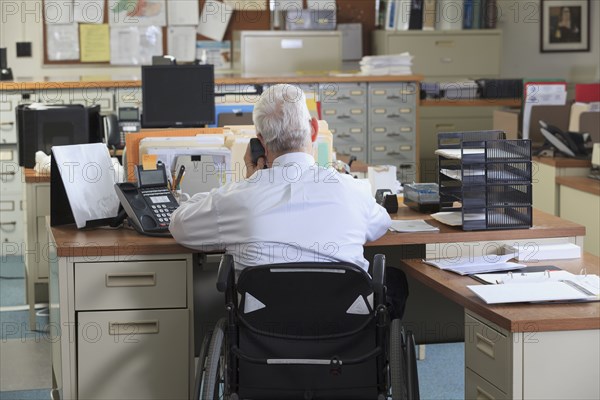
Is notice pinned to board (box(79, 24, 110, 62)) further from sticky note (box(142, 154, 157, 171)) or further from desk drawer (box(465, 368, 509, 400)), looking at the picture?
desk drawer (box(465, 368, 509, 400))

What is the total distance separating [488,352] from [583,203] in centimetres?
294

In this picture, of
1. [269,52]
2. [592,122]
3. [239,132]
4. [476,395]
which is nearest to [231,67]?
[269,52]

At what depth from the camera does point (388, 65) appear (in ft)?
25.7

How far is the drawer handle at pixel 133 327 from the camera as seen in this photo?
314 centimetres

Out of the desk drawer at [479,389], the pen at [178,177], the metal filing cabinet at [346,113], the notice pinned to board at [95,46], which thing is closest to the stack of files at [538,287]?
the desk drawer at [479,389]

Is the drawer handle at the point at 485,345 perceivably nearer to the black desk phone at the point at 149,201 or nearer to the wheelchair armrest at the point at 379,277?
the wheelchair armrest at the point at 379,277

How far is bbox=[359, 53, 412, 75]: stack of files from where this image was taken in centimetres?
782

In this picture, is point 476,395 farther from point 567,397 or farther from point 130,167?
point 130,167

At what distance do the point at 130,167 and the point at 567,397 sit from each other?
194cm

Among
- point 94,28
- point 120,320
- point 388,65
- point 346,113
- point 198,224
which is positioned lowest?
point 120,320

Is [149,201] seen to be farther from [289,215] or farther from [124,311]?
[289,215]

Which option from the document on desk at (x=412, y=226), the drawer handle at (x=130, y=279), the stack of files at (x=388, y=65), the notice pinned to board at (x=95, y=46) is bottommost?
the drawer handle at (x=130, y=279)

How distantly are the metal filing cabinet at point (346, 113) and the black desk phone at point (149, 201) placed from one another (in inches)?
169

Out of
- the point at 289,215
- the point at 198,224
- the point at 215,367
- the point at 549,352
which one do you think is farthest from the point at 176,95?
the point at 549,352
